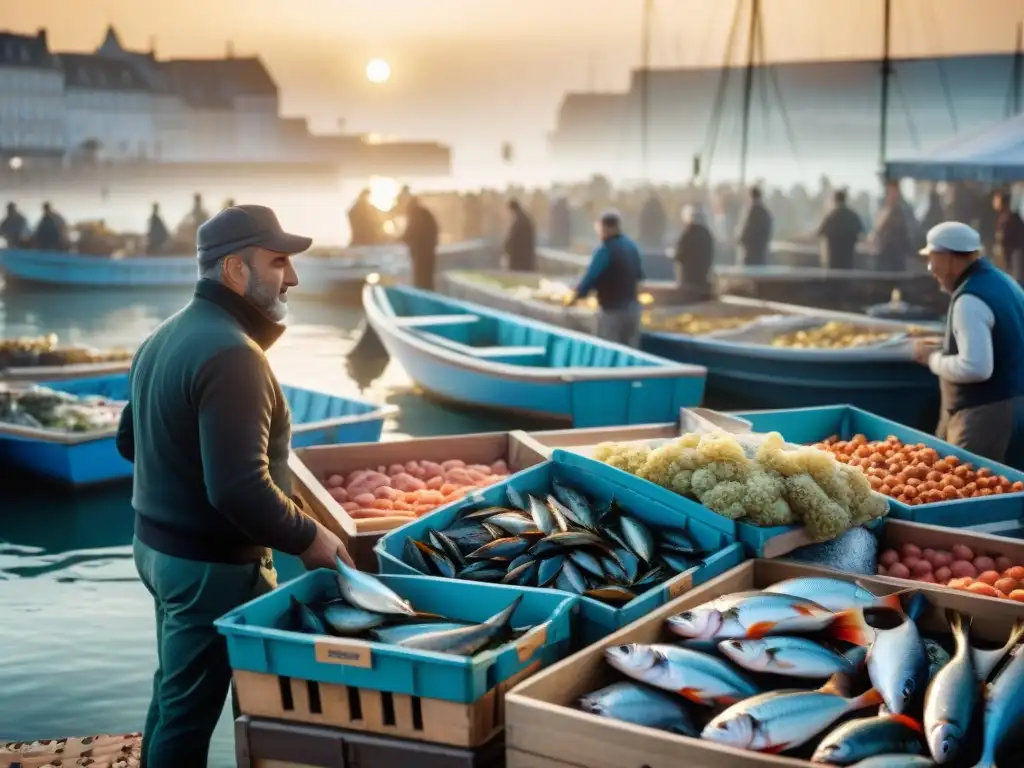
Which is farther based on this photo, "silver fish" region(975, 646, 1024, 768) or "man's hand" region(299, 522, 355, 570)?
"man's hand" region(299, 522, 355, 570)

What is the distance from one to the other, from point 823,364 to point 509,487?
671 cm

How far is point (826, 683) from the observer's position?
298 centimetres

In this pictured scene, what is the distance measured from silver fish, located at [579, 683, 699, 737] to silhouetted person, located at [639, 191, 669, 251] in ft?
89.2

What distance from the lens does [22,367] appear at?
436 inches

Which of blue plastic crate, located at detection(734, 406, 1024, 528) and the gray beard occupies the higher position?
the gray beard

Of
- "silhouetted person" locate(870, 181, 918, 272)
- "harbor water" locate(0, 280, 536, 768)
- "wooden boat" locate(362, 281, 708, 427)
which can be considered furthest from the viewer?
"silhouetted person" locate(870, 181, 918, 272)

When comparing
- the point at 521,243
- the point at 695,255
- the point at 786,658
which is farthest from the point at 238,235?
the point at 521,243

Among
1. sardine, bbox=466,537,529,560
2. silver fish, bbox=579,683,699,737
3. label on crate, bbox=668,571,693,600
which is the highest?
sardine, bbox=466,537,529,560

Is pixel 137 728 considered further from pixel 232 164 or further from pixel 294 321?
pixel 232 164

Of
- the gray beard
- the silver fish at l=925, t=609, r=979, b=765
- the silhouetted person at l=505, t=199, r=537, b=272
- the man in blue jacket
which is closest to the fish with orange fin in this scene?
the silver fish at l=925, t=609, r=979, b=765

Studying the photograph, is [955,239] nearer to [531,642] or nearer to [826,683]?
[826,683]

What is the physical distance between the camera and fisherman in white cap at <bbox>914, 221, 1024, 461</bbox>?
224 inches

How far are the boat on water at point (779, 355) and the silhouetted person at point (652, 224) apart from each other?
1552 cm

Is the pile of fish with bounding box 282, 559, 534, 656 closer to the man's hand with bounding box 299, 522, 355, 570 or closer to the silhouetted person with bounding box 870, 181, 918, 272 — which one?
the man's hand with bounding box 299, 522, 355, 570
